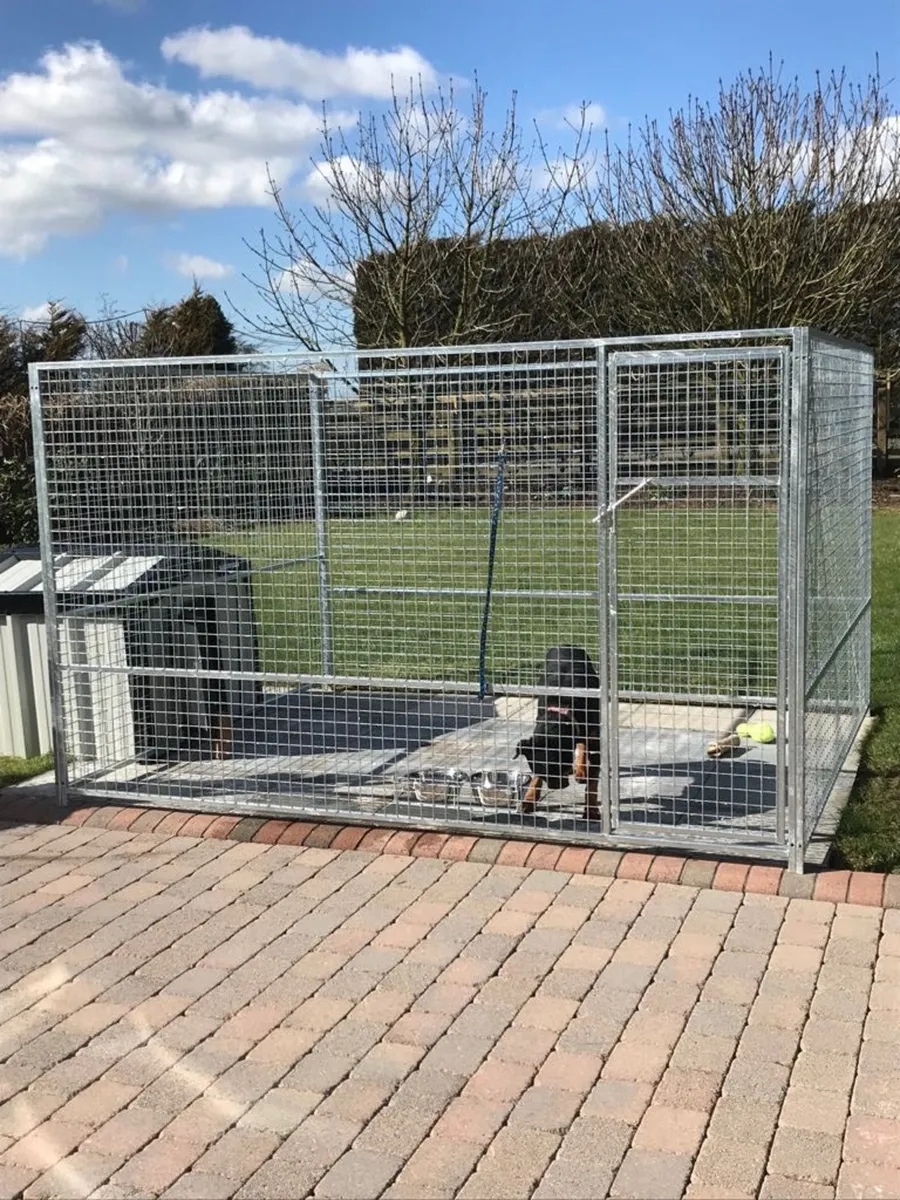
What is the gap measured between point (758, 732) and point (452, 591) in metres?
1.75

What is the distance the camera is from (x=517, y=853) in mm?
4512

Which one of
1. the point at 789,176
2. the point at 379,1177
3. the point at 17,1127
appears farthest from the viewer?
the point at 789,176

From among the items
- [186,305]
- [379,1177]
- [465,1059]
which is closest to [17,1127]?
[379,1177]

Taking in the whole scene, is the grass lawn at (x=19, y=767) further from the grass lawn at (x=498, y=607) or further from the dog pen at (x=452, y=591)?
the grass lawn at (x=498, y=607)

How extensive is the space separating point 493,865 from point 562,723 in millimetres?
676

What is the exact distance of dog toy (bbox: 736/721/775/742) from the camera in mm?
5918

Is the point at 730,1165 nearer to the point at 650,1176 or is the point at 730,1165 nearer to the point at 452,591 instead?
the point at 650,1176

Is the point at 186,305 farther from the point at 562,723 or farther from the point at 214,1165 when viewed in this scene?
the point at 214,1165

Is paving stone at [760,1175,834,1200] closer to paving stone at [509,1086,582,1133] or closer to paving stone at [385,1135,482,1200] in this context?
paving stone at [509,1086,582,1133]

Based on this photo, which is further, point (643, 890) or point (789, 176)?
point (789, 176)

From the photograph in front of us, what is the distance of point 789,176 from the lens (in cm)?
1772

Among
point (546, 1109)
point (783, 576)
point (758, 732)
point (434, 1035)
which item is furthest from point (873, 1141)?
point (758, 732)

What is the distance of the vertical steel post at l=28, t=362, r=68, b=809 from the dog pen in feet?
0.04

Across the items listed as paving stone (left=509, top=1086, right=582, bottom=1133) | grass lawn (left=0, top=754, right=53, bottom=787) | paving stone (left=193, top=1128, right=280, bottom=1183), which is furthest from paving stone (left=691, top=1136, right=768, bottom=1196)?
grass lawn (left=0, top=754, right=53, bottom=787)
